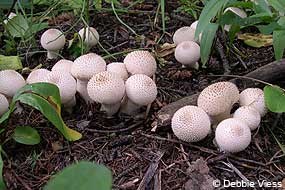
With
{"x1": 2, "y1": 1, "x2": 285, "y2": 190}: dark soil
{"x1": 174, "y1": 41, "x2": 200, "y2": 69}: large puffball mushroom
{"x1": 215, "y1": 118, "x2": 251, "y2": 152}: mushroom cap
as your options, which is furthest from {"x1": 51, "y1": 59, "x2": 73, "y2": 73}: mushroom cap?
{"x1": 215, "y1": 118, "x2": 251, "y2": 152}: mushroom cap

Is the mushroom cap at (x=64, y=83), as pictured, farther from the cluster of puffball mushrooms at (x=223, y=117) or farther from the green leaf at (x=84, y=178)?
the green leaf at (x=84, y=178)

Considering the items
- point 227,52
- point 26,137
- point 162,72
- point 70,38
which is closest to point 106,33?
point 70,38

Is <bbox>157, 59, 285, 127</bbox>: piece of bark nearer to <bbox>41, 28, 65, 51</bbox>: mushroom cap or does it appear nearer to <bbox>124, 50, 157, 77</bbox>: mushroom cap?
<bbox>124, 50, 157, 77</bbox>: mushroom cap

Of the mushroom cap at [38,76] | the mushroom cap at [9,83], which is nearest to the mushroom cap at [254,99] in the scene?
the mushroom cap at [38,76]

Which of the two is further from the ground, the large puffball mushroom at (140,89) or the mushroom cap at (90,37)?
the large puffball mushroom at (140,89)

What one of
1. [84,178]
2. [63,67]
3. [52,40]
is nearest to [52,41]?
[52,40]

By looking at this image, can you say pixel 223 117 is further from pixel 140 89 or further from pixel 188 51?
pixel 188 51

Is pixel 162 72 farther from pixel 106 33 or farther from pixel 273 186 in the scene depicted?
pixel 273 186

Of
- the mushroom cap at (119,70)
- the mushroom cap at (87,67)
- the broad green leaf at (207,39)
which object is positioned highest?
the broad green leaf at (207,39)
